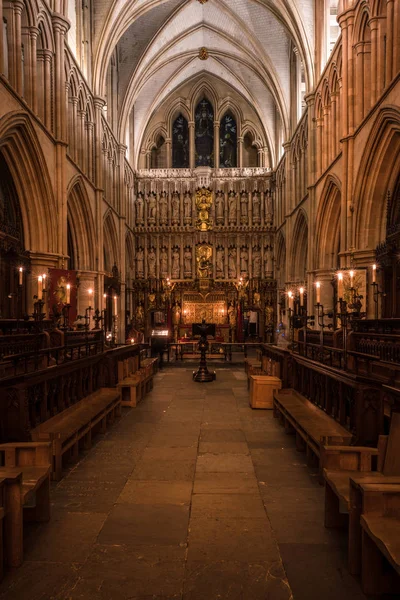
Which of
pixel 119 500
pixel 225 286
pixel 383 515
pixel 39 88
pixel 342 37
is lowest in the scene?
pixel 119 500

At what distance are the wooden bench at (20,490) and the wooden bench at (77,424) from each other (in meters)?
0.58

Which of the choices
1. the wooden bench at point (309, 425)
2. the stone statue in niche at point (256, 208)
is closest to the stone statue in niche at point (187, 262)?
the stone statue in niche at point (256, 208)

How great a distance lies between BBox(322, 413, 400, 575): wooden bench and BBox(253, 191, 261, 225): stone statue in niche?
25898mm

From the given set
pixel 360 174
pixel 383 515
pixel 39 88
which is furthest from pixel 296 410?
pixel 39 88

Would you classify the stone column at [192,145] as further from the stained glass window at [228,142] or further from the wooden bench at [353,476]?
the wooden bench at [353,476]

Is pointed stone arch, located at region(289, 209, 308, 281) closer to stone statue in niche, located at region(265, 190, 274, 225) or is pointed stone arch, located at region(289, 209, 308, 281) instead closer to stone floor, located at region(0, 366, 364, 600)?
stone statue in niche, located at region(265, 190, 274, 225)

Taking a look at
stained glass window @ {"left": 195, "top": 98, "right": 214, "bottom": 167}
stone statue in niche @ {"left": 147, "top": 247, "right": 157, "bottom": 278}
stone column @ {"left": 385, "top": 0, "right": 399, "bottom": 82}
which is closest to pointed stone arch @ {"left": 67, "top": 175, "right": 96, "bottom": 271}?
stone statue in niche @ {"left": 147, "top": 247, "right": 157, "bottom": 278}

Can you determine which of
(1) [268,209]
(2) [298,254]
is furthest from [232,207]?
(2) [298,254]

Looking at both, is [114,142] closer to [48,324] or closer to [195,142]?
[195,142]

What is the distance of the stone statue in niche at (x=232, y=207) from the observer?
2967 cm

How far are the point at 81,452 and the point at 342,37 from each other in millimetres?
14703

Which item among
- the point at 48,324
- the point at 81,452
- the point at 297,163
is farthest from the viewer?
the point at 297,163

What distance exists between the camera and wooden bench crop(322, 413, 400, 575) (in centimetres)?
338

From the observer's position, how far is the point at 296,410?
7422 mm
